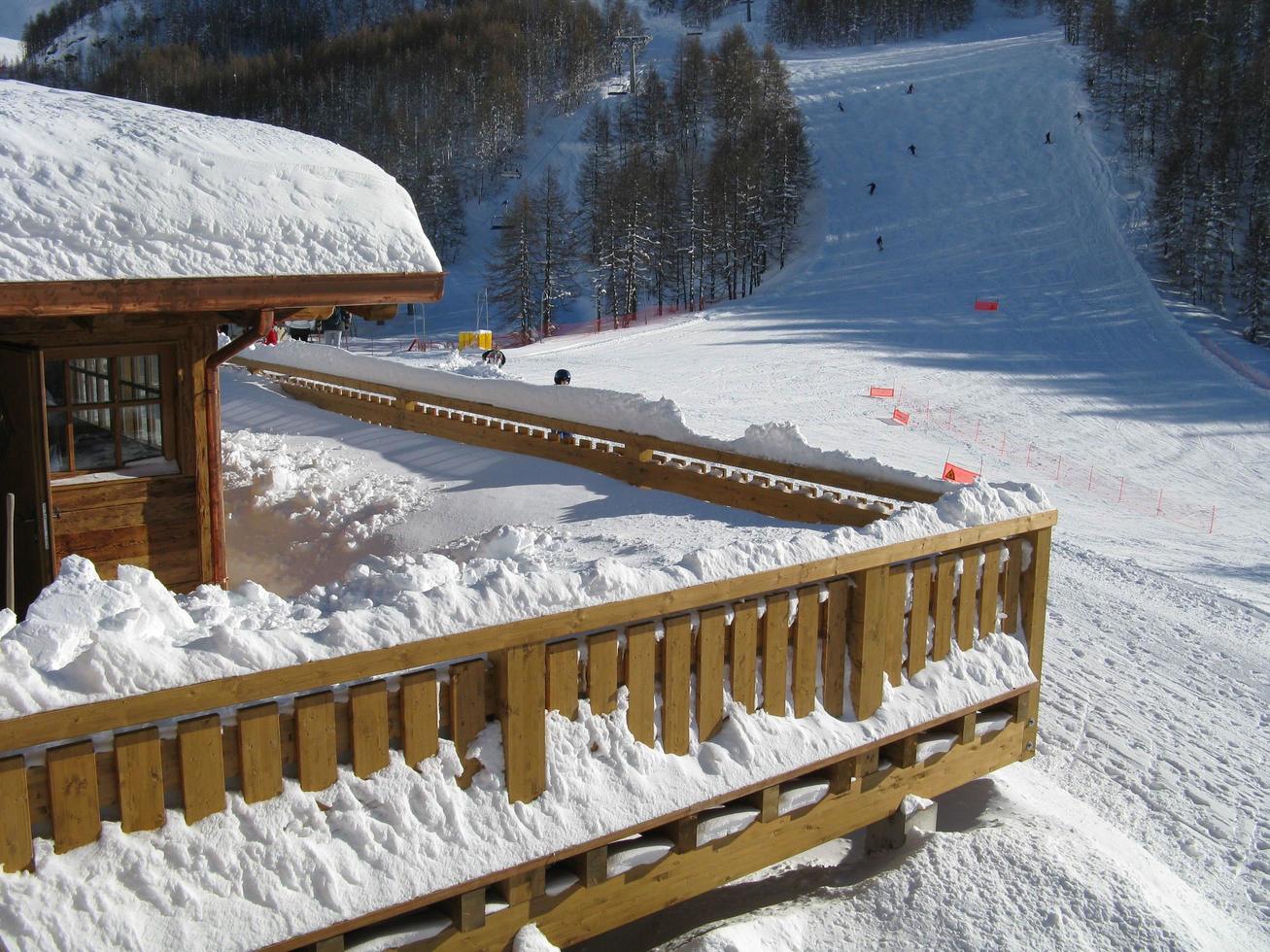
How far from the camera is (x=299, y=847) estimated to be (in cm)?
323

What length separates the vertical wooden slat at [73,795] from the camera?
2.90m

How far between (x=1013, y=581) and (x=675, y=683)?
2208 millimetres

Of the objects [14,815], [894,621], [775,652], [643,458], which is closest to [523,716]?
[775,652]

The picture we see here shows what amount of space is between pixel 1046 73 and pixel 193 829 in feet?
243

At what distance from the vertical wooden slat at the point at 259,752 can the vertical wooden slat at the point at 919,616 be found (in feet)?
9.34

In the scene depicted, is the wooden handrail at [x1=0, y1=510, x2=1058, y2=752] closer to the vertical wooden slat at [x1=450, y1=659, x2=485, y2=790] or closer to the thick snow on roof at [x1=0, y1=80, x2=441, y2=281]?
the vertical wooden slat at [x1=450, y1=659, x2=485, y2=790]

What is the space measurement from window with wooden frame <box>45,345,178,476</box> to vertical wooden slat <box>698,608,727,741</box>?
13.8 ft

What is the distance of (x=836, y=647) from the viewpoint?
4.69 m

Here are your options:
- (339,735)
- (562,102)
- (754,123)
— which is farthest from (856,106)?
(339,735)

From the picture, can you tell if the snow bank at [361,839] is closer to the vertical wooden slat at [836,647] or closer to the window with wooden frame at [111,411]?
the vertical wooden slat at [836,647]

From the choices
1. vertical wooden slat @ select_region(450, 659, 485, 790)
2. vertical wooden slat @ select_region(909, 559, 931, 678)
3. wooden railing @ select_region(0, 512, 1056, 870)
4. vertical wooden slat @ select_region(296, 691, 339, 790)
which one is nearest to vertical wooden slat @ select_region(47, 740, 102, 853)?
wooden railing @ select_region(0, 512, 1056, 870)

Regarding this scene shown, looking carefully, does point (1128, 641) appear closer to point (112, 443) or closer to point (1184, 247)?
point (112, 443)

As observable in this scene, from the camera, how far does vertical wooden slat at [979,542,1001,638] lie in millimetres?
5312

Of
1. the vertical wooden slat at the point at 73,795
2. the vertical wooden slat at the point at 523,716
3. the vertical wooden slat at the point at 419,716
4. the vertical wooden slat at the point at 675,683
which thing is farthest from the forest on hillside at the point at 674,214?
the vertical wooden slat at the point at 73,795
